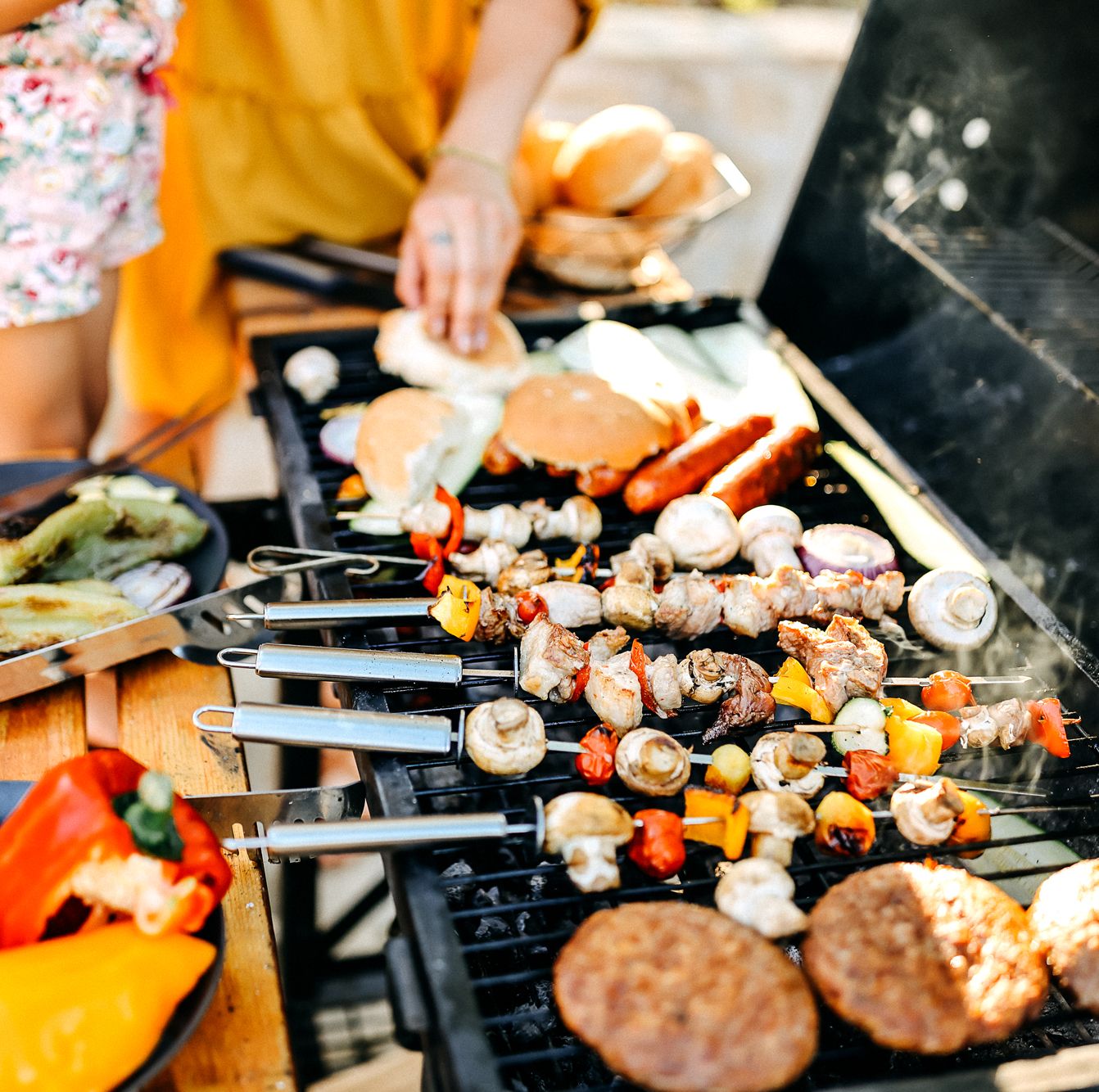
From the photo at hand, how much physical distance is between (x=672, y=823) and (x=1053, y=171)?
230cm

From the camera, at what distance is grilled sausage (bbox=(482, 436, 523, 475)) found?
8.04 feet

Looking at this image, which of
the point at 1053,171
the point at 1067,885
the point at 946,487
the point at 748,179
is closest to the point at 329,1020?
the point at 1067,885

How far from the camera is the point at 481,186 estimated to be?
281 cm

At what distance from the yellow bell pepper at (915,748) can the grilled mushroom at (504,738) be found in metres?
0.73

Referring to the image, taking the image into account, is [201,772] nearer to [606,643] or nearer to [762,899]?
[606,643]

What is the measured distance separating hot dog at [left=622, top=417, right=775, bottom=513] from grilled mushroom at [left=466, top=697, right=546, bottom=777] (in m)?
0.80

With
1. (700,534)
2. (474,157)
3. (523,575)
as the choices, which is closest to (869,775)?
(700,534)

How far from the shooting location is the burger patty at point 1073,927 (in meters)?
1.51

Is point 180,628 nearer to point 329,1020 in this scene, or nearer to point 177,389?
point 329,1020

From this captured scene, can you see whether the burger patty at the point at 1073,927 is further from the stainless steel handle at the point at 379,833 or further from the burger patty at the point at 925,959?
the stainless steel handle at the point at 379,833

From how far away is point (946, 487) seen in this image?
8.54 ft

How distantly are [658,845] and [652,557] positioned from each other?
756 mm

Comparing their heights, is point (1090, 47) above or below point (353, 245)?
below

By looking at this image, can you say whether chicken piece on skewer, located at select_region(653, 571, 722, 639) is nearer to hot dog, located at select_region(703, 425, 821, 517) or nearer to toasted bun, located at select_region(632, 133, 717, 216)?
hot dog, located at select_region(703, 425, 821, 517)
